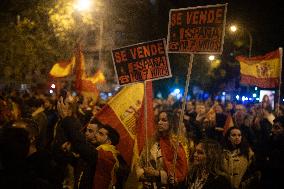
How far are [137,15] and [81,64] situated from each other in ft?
102

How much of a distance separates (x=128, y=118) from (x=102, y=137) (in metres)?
1.14

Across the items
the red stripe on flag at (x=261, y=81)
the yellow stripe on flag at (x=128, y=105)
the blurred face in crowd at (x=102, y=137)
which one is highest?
the red stripe on flag at (x=261, y=81)

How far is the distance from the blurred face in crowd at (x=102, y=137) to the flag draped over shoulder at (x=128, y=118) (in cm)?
54

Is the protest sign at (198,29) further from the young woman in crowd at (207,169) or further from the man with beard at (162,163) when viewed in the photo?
the young woman in crowd at (207,169)

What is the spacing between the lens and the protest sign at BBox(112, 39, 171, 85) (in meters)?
6.66

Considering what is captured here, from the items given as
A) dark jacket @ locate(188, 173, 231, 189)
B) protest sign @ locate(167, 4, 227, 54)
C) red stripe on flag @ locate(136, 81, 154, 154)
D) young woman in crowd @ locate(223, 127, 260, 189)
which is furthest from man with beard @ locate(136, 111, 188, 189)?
protest sign @ locate(167, 4, 227, 54)

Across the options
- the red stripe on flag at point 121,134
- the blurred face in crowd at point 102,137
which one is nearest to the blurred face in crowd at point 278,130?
the red stripe on flag at point 121,134

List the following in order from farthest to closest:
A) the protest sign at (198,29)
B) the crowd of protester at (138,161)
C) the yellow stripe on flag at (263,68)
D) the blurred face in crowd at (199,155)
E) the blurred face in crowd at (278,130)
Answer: the yellow stripe on flag at (263,68)
the blurred face in crowd at (278,130)
the protest sign at (198,29)
the blurred face in crowd at (199,155)
the crowd of protester at (138,161)

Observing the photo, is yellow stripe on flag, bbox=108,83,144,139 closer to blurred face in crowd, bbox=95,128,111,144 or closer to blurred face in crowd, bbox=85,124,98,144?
blurred face in crowd, bbox=85,124,98,144

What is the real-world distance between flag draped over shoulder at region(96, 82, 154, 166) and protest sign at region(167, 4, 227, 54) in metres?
0.85

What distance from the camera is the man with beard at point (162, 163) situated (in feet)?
19.1

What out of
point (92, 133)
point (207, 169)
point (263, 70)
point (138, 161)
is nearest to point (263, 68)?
point (263, 70)

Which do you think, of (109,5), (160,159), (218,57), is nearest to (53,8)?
(160,159)

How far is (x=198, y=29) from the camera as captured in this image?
6.62m
